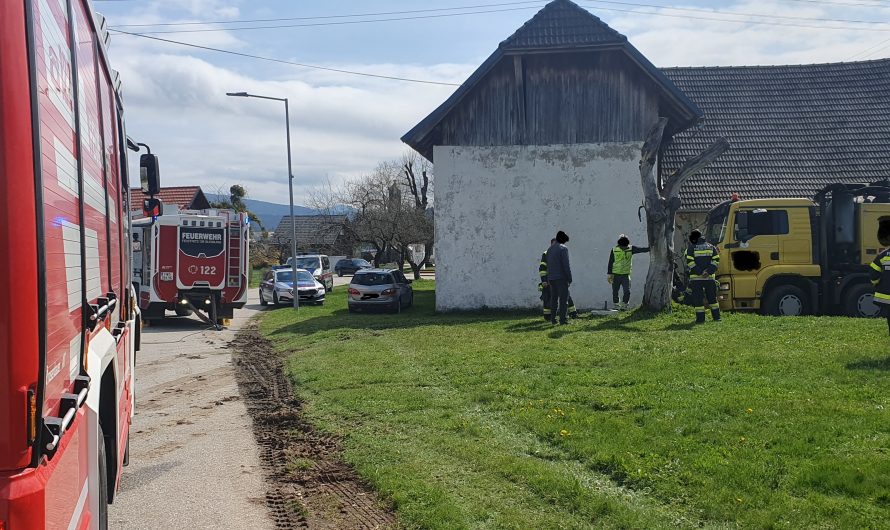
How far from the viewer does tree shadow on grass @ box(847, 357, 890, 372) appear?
990cm

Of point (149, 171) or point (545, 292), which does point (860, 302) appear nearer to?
point (545, 292)

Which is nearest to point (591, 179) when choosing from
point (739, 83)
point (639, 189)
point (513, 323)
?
point (639, 189)

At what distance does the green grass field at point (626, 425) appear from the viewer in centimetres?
553

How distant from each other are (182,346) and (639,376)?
37.1ft

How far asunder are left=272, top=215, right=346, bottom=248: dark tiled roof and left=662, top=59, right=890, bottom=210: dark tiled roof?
36.7 m

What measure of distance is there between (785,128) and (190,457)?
23020 mm

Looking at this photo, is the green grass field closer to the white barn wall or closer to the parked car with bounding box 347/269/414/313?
the white barn wall

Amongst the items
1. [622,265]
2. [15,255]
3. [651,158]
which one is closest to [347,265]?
[622,265]

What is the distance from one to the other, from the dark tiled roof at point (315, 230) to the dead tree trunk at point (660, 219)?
4321 centimetres

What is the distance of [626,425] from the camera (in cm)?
771

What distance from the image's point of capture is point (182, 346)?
1814cm

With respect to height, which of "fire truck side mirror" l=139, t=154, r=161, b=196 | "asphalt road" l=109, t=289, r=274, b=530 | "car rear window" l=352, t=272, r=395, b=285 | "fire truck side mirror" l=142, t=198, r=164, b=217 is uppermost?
"fire truck side mirror" l=139, t=154, r=161, b=196

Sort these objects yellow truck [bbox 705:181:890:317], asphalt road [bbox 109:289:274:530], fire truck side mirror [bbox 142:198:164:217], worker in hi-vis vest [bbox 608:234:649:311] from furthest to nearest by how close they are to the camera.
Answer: worker in hi-vis vest [bbox 608:234:649:311]
yellow truck [bbox 705:181:890:317]
fire truck side mirror [bbox 142:198:164:217]
asphalt road [bbox 109:289:274:530]

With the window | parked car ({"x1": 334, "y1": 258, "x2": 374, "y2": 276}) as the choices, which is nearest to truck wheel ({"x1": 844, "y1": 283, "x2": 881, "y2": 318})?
the window
